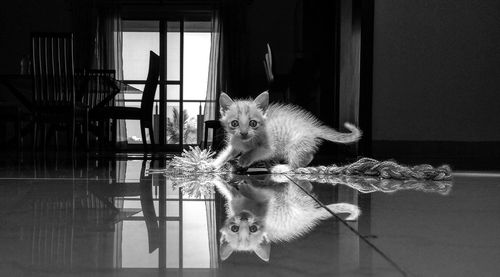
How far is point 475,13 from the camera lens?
4066 millimetres

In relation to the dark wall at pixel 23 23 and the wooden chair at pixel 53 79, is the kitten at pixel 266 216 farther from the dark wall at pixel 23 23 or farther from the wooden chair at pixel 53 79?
the dark wall at pixel 23 23

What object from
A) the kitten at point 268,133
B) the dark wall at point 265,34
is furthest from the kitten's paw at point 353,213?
the dark wall at point 265,34

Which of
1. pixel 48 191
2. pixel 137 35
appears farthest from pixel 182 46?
pixel 48 191

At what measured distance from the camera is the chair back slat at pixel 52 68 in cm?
433

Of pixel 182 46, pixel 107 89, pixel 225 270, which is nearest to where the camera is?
pixel 225 270

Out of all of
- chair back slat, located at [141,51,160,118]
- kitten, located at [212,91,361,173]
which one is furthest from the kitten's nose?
chair back slat, located at [141,51,160,118]

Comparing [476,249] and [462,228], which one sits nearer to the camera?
[476,249]

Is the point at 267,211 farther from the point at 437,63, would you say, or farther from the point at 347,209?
the point at 437,63

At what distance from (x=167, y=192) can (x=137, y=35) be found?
8.36 m

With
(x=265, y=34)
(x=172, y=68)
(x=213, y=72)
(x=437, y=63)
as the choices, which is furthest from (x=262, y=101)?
(x=172, y=68)

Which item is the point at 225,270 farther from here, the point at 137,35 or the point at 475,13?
the point at 137,35

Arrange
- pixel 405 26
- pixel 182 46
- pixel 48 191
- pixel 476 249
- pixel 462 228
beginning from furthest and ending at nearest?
pixel 182 46 → pixel 405 26 → pixel 48 191 → pixel 462 228 → pixel 476 249

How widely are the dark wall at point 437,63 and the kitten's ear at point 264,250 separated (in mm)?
3697

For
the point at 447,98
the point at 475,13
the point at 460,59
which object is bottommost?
the point at 447,98
